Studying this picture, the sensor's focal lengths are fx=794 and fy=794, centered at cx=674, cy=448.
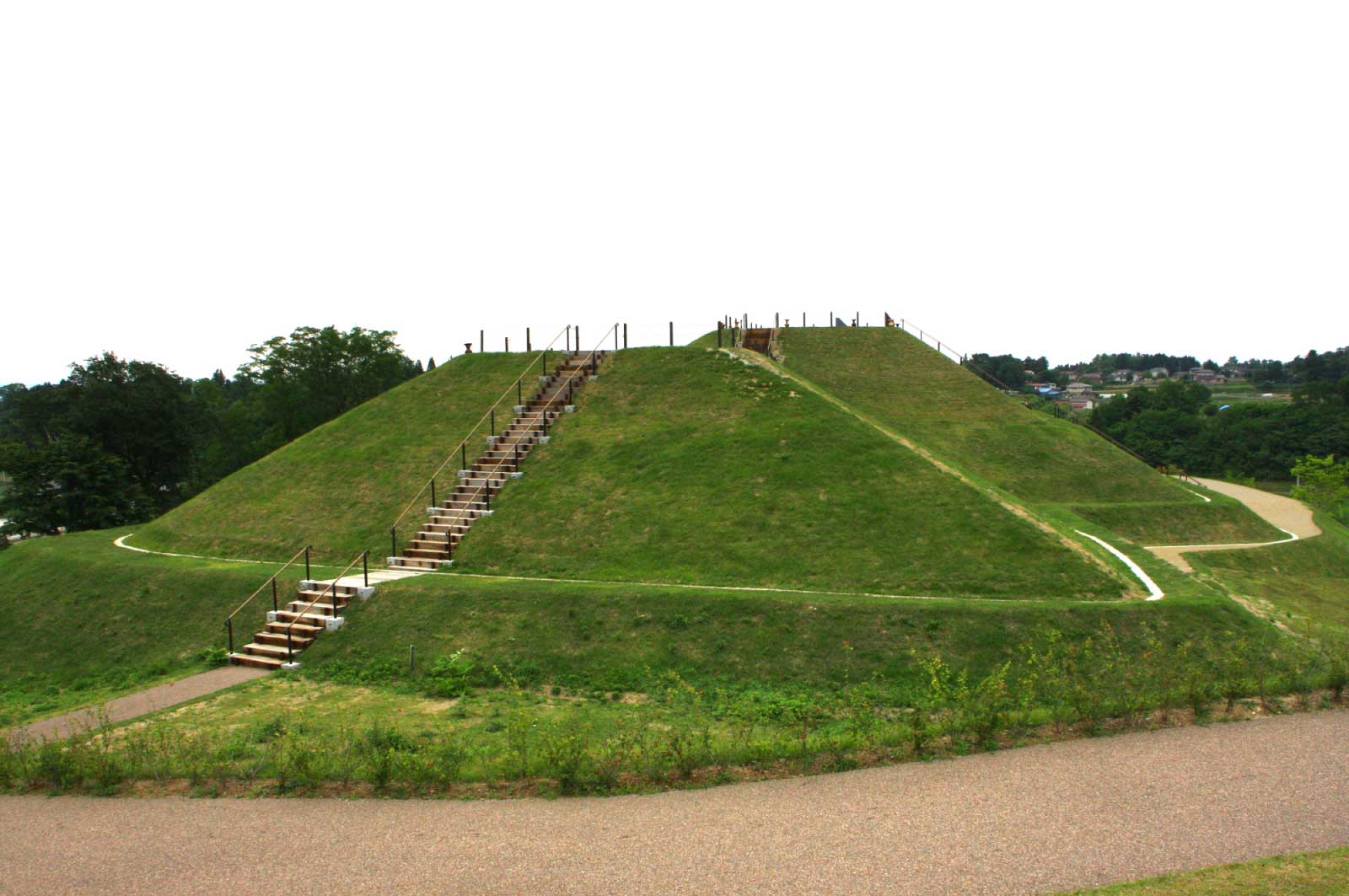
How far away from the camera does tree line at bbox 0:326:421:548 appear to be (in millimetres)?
40438

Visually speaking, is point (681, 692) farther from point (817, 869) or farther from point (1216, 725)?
point (1216, 725)

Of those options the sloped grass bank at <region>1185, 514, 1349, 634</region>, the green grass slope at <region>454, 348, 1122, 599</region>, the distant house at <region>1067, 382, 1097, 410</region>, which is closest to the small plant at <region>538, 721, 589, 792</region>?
the green grass slope at <region>454, 348, 1122, 599</region>

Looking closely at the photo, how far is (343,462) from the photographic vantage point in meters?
26.1

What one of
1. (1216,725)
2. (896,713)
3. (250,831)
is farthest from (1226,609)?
(250,831)

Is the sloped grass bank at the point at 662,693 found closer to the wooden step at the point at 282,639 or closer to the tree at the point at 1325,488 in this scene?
the wooden step at the point at 282,639

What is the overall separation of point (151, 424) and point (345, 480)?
3281cm

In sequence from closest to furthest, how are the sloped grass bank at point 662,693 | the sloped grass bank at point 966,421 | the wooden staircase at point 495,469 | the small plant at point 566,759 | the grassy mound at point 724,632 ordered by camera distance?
1. the small plant at point 566,759
2. the sloped grass bank at point 662,693
3. the grassy mound at point 724,632
4. the wooden staircase at point 495,469
5. the sloped grass bank at point 966,421

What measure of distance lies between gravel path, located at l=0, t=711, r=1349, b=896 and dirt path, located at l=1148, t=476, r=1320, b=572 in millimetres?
11799

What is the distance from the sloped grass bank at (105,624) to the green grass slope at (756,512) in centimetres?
580

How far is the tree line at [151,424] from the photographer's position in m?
40.4

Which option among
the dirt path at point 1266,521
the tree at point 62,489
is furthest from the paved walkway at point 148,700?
the tree at point 62,489

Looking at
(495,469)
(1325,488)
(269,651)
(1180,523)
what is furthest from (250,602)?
(1325,488)

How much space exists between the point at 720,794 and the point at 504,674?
667cm

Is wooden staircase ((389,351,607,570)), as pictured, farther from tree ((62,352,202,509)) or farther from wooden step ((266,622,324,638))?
tree ((62,352,202,509))
